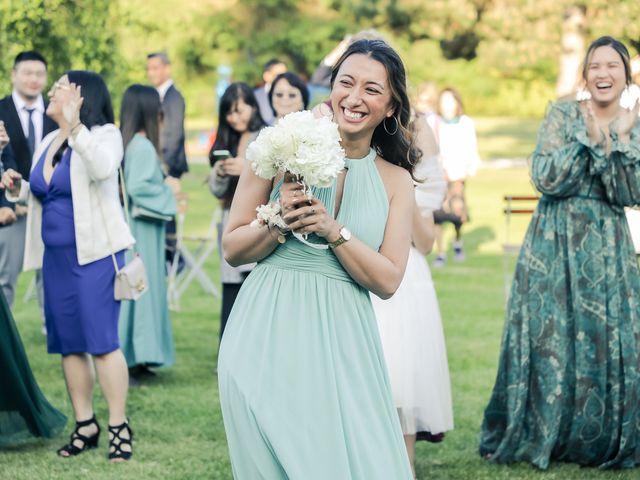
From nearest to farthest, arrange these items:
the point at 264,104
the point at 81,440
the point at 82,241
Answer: the point at 82,241 < the point at 81,440 < the point at 264,104

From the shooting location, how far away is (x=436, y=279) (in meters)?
14.5

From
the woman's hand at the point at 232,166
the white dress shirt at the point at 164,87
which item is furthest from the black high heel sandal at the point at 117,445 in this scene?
the white dress shirt at the point at 164,87

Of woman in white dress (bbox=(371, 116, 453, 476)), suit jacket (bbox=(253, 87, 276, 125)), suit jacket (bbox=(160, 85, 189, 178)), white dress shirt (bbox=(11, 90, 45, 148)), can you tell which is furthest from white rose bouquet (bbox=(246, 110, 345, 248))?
suit jacket (bbox=(253, 87, 276, 125))

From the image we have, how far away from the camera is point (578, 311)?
21.8ft

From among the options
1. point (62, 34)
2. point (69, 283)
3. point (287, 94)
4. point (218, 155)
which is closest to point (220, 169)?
point (218, 155)

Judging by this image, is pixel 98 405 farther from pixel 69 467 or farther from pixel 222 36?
pixel 222 36

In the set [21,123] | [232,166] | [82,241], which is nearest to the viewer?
[82,241]

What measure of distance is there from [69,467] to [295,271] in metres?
3.13

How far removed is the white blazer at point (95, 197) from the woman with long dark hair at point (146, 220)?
178 cm

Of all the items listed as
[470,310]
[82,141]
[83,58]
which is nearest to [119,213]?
[82,141]

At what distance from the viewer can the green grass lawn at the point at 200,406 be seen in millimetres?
6598

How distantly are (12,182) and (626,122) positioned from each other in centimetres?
361

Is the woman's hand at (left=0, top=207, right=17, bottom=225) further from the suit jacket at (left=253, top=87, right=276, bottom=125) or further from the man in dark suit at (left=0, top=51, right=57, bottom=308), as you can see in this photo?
the suit jacket at (left=253, top=87, right=276, bottom=125)

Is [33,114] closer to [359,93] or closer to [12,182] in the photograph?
[12,182]
